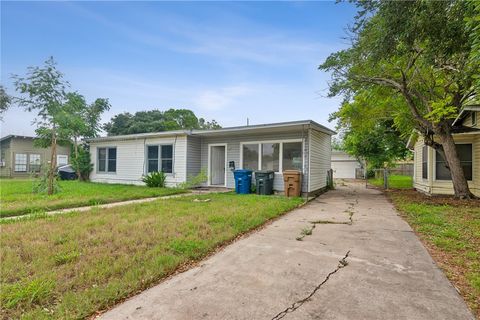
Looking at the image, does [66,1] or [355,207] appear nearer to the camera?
[66,1]

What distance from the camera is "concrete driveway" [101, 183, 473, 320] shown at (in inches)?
86.2

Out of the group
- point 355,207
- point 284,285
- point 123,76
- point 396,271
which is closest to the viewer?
point 284,285

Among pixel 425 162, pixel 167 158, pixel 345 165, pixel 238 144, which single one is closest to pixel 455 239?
pixel 238 144

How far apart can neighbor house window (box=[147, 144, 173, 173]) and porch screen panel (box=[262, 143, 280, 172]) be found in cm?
459

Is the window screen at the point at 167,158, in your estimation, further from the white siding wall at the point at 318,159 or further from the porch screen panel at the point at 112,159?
the white siding wall at the point at 318,159

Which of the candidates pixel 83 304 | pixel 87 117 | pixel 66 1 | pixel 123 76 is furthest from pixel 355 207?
pixel 87 117

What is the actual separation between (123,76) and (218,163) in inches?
245

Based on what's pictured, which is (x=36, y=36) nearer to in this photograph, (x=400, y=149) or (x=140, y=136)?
(x=140, y=136)

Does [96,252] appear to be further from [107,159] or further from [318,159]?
[107,159]

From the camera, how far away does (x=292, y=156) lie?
10.3 metres

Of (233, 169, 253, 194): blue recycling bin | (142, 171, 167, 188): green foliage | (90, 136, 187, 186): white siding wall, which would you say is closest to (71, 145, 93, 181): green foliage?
(90, 136, 187, 186): white siding wall

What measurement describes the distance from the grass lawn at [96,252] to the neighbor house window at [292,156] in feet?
14.7

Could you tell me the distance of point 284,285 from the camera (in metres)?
2.67

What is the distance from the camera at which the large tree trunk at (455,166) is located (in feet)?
29.4
